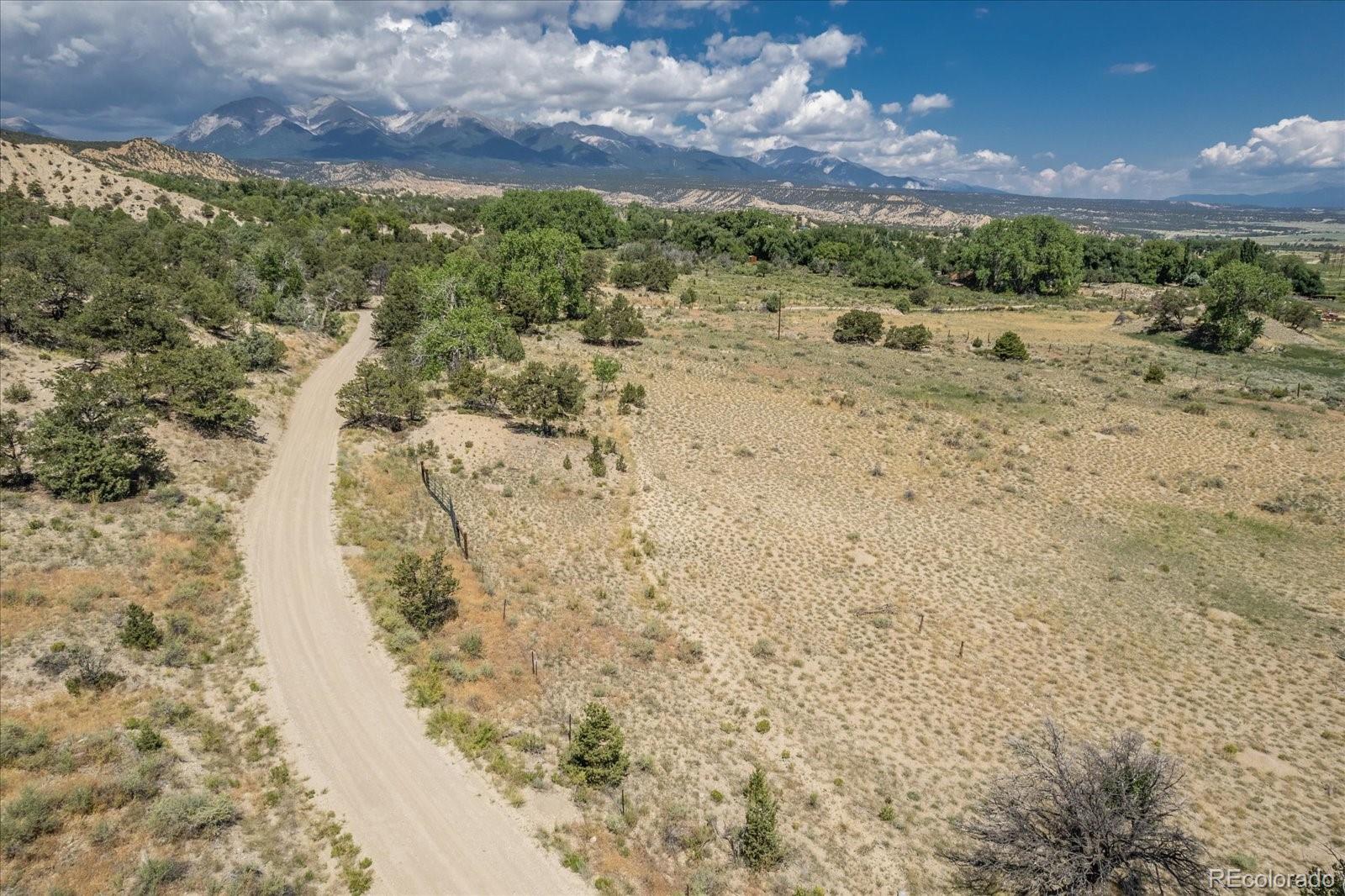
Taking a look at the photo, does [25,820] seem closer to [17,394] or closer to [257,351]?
[17,394]

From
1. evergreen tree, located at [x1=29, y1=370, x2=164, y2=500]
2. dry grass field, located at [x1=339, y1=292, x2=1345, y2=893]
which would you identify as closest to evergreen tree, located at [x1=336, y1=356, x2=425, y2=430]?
dry grass field, located at [x1=339, y1=292, x2=1345, y2=893]

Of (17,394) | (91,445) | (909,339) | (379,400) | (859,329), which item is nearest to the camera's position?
(91,445)

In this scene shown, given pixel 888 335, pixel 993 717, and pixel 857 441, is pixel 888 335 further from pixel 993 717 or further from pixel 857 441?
pixel 993 717

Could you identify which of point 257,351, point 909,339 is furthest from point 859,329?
point 257,351

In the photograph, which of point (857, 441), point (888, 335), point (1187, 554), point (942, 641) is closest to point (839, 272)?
point (888, 335)

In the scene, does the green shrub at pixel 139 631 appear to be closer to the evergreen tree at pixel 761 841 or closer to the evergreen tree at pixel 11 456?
the evergreen tree at pixel 11 456

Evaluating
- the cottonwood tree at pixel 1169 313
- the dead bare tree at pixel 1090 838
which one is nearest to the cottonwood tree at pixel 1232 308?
the cottonwood tree at pixel 1169 313
